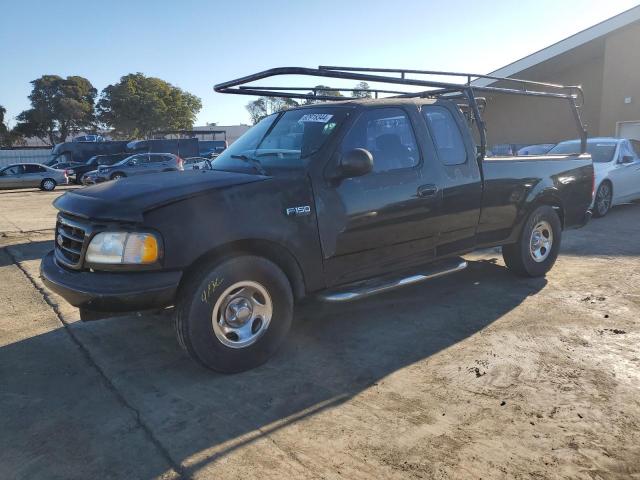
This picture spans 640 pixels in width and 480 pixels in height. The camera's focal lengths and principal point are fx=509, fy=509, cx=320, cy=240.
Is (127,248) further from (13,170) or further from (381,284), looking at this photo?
(13,170)

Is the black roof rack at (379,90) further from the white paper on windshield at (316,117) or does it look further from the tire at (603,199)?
the tire at (603,199)

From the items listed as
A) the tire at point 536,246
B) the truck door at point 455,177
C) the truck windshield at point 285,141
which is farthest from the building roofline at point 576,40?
the truck windshield at point 285,141

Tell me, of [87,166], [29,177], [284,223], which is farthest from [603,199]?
[87,166]

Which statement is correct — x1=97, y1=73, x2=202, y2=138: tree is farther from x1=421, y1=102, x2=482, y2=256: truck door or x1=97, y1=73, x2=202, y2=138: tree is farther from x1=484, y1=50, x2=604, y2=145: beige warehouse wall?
x1=421, y1=102, x2=482, y2=256: truck door

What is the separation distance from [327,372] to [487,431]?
121 cm

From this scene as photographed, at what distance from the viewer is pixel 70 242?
11.9 feet

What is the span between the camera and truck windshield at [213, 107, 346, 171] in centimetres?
416

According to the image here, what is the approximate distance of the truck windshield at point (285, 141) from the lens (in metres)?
4.16

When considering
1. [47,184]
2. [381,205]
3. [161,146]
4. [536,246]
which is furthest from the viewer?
[161,146]

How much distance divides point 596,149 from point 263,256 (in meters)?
10.1

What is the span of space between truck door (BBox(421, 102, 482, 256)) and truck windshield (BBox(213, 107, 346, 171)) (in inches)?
41.5

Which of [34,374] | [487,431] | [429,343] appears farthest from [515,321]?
[34,374]

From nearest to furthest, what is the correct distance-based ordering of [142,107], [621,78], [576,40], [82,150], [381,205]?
1. [381,205]
2. [576,40]
3. [621,78]
4. [82,150]
5. [142,107]

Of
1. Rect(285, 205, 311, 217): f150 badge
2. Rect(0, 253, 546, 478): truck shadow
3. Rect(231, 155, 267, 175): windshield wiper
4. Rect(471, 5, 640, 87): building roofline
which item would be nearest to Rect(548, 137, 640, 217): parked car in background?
Rect(0, 253, 546, 478): truck shadow
